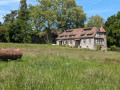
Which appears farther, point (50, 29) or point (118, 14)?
point (50, 29)

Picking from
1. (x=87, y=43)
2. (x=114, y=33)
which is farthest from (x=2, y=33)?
(x=114, y=33)

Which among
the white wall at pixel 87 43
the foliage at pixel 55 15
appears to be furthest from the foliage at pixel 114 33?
the foliage at pixel 55 15

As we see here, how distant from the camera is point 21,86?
196 inches

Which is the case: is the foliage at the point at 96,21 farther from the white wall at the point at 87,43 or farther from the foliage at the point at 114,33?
the white wall at the point at 87,43

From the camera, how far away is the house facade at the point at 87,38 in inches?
1855

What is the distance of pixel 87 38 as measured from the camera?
1905 inches

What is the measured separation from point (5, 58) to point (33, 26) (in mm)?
46638

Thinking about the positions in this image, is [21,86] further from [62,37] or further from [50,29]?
[50,29]

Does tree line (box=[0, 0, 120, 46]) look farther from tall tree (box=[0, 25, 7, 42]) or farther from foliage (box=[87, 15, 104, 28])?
foliage (box=[87, 15, 104, 28])

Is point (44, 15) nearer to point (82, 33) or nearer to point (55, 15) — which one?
point (55, 15)

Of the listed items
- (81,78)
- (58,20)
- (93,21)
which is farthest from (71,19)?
(81,78)

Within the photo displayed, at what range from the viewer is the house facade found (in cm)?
4712

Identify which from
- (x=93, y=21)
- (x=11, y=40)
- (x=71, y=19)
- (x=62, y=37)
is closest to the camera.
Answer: (x=11, y=40)

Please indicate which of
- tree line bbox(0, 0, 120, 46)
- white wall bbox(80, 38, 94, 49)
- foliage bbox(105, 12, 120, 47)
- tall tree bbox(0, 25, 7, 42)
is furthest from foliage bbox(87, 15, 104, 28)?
tall tree bbox(0, 25, 7, 42)
